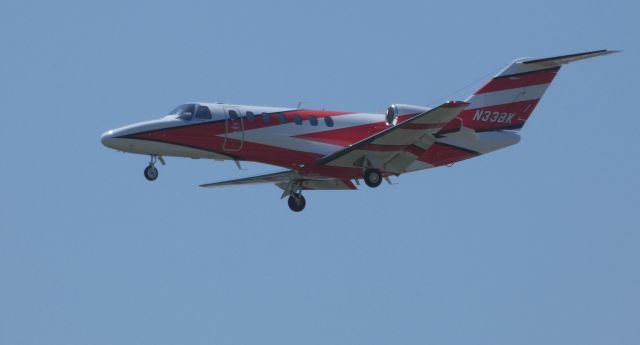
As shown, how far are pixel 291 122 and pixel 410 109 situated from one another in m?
3.34

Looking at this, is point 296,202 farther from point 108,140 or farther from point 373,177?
point 108,140

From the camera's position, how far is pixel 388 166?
3450 centimetres

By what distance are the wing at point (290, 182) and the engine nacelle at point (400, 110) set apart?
9.51 feet

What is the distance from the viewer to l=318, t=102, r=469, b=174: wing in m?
32.3

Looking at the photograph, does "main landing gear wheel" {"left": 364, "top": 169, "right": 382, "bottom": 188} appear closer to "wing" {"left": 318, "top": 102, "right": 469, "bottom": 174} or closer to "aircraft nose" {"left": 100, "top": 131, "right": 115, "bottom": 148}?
"wing" {"left": 318, "top": 102, "right": 469, "bottom": 174}

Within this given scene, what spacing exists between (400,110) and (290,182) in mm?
4098

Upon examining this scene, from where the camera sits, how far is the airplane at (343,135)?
32625mm

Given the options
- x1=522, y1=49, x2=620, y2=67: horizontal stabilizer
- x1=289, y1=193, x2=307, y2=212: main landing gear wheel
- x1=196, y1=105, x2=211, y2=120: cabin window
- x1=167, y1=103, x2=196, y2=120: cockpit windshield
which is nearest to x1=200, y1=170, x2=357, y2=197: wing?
x1=289, y1=193, x2=307, y2=212: main landing gear wheel

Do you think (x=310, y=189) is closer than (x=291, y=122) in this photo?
No

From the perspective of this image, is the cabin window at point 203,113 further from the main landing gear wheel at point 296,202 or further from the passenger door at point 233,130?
the main landing gear wheel at point 296,202

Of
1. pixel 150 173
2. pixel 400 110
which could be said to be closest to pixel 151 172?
pixel 150 173

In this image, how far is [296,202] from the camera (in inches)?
1423

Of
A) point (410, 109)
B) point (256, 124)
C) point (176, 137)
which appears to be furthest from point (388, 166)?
point (176, 137)

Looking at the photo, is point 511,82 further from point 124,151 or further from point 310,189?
point 124,151
